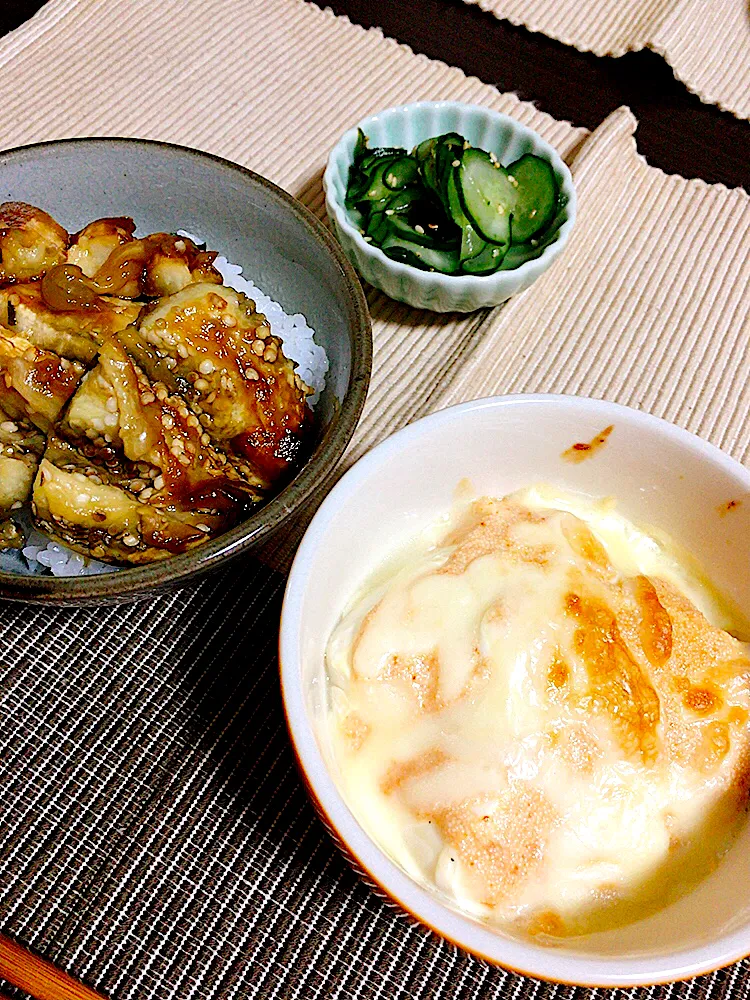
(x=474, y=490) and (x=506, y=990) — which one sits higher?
(x=474, y=490)

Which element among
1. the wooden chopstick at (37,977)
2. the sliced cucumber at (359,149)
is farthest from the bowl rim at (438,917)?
the sliced cucumber at (359,149)

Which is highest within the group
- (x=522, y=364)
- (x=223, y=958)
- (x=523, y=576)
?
(x=523, y=576)

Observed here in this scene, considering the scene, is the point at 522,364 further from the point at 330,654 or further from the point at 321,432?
the point at 330,654

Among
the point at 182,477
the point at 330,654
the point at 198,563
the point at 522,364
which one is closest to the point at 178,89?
the point at 522,364

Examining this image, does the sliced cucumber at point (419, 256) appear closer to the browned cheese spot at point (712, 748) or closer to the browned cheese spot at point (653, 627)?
the browned cheese spot at point (653, 627)

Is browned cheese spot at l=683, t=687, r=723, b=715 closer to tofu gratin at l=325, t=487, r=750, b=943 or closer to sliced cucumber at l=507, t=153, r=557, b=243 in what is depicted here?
tofu gratin at l=325, t=487, r=750, b=943

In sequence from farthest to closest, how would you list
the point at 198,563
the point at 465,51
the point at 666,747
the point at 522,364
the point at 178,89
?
the point at 465,51, the point at 178,89, the point at 522,364, the point at 198,563, the point at 666,747
